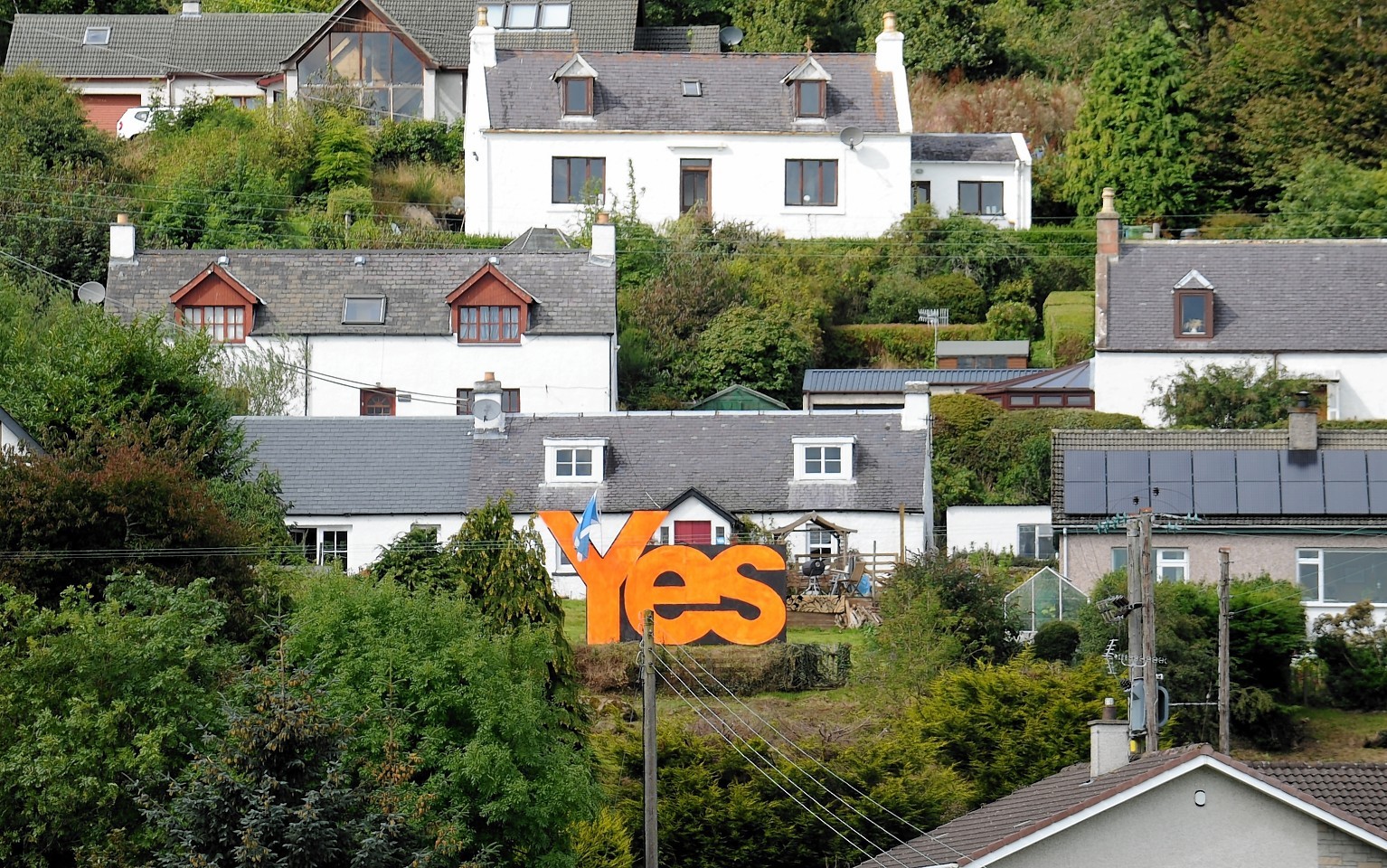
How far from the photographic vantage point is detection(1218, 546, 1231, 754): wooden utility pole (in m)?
36.3

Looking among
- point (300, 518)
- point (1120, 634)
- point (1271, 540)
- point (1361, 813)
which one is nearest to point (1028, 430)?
point (1271, 540)

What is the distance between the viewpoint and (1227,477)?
44625mm

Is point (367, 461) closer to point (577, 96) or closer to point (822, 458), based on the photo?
point (822, 458)

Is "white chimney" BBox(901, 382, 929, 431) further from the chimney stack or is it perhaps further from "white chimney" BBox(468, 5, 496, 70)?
"white chimney" BBox(468, 5, 496, 70)

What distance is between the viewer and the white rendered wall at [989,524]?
47094mm

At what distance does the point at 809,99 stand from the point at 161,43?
2461 cm

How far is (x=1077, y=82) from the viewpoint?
2943 inches

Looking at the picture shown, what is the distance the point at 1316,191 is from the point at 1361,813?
38637 mm

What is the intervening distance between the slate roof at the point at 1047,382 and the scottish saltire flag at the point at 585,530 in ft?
39.8

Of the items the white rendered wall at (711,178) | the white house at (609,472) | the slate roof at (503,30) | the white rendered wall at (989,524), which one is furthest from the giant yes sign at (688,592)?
the slate roof at (503,30)

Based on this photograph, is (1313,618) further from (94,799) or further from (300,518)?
(94,799)

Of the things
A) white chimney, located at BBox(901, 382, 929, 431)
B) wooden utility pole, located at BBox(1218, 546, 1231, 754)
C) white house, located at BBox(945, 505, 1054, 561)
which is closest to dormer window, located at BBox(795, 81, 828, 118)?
white chimney, located at BBox(901, 382, 929, 431)

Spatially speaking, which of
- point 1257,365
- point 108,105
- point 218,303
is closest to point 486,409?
point 218,303

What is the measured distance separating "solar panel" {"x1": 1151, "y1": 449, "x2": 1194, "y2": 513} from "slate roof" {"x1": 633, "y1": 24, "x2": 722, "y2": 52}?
32762mm
